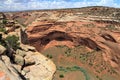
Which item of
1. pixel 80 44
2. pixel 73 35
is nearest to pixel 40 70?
pixel 80 44

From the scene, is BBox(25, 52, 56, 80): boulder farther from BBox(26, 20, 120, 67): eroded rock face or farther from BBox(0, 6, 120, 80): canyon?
BBox(26, 20, 120, 67): eroded rock face

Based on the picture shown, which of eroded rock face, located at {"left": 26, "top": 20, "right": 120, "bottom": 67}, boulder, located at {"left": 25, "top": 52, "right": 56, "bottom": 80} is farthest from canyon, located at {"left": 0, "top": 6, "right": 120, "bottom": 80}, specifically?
boulder, located at {"left": 25, "top": 52, "right": 56, "bottom": 80}

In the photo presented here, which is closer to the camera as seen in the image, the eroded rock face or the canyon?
the canyon

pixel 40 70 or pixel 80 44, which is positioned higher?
pixel 40 70

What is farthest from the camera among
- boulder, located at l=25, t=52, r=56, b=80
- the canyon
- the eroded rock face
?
the eroded rock face

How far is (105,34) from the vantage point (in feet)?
180

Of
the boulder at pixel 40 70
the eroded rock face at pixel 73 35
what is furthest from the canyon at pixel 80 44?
the boulder at pixel 40 70

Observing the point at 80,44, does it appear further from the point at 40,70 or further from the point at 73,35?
the point at 40,70

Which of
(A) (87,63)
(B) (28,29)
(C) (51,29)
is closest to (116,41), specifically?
(A) (87,63)

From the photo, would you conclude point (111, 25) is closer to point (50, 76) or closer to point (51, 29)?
point (51, 29)

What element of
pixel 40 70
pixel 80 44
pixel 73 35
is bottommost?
pixel 80 44

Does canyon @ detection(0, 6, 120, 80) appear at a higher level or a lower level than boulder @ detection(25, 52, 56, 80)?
lower

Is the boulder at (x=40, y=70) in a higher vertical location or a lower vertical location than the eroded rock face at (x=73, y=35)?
higher

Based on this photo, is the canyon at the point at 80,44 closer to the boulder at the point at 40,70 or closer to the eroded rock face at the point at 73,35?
the eroded rock face at the point at 73,35
